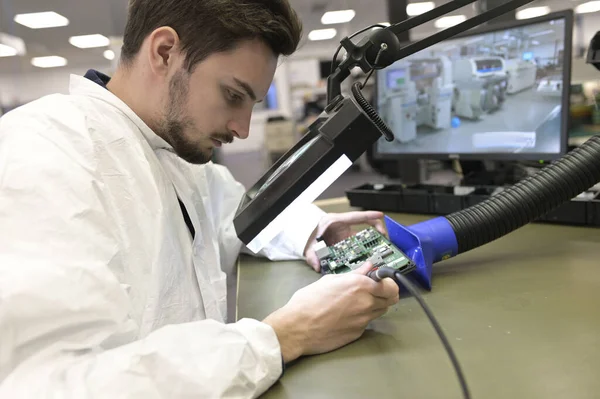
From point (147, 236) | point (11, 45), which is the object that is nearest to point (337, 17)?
point (11, 45)

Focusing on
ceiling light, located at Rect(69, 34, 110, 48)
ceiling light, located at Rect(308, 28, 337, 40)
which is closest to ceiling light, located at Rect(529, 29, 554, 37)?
ceiling light, located at Rect(69, 34, 110, 48)

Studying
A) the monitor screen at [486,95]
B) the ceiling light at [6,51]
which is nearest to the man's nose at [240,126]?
the monitor screen at [486,95]

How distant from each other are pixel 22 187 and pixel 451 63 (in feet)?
3.95

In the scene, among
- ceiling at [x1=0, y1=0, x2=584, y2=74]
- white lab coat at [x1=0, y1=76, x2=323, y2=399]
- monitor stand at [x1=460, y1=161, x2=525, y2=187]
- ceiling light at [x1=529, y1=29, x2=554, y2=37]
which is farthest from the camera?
ceiling at [x1=0, y1=0, x2=584, y2=74]

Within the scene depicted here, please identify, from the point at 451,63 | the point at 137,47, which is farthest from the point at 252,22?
the point at 451,63

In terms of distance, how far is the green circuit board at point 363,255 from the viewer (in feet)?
2.49

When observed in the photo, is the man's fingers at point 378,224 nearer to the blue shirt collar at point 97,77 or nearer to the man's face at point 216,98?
the man's face at point 216,98

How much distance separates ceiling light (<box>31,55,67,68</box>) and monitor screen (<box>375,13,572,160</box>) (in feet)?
10.7

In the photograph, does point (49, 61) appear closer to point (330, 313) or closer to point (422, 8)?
point (422, 8)

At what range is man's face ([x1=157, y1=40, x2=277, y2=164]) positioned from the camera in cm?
76

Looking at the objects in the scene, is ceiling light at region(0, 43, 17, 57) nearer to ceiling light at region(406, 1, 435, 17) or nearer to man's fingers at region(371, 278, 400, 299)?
ceiling light at region(406, 1, 435, 17)

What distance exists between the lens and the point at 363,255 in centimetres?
83

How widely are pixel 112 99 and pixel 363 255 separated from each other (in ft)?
1.82

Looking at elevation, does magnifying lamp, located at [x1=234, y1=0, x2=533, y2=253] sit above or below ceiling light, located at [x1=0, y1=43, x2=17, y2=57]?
below
